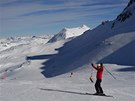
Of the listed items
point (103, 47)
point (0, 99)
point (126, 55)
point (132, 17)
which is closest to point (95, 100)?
point (0, 99)

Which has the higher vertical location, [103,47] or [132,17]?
[132,17]

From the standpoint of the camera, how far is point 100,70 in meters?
20.6

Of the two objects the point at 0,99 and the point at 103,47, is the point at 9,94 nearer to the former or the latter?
the point at 0,99

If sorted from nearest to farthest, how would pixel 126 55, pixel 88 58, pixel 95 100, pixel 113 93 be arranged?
1. pixel 95 100
2. pixel 113 93
3. pixel 126 55
4. pixel 88 58

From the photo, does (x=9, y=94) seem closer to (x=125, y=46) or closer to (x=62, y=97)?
(x=62, y=97)

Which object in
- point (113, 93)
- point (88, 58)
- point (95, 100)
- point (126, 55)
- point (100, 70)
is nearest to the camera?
point (95, 100)

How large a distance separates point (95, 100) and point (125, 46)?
2068 inches

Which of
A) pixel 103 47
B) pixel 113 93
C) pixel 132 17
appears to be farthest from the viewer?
pixel 132 17

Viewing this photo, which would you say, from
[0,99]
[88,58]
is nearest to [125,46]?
[88,58]

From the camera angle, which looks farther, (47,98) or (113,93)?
(113,93)

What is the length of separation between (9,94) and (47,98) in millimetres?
2871

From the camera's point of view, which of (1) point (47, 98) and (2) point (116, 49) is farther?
(2) point (116, 49)

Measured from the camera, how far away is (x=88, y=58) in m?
70.2

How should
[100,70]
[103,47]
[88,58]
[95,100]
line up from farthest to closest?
[103,47]
[88,58]
[100,70]
[95,100]
